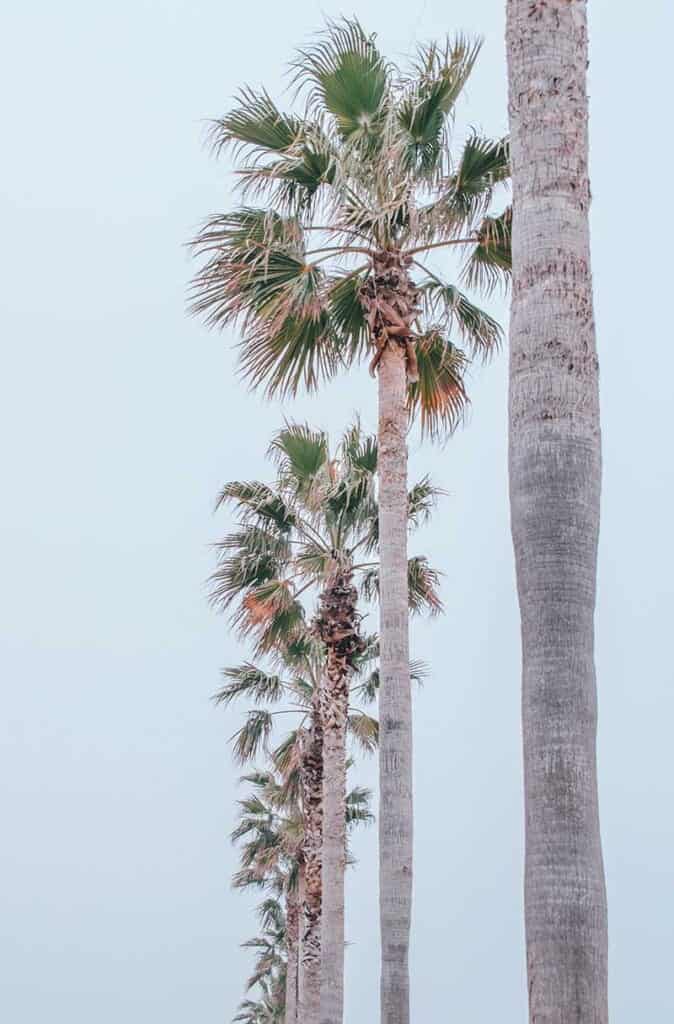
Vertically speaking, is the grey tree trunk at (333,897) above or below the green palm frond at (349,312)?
below

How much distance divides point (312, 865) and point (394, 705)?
36.5 feet

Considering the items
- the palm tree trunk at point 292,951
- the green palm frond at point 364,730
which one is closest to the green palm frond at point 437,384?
the green palm frond at point 364,730

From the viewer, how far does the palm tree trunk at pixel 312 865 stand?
24.6m

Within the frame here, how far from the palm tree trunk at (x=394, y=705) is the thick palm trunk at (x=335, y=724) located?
154 inches

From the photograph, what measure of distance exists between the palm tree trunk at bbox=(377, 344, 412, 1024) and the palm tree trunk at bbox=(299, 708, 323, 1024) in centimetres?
959

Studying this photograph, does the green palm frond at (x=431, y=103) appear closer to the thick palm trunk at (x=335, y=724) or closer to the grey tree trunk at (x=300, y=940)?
the thick palm trunk at (x=335, y=724)

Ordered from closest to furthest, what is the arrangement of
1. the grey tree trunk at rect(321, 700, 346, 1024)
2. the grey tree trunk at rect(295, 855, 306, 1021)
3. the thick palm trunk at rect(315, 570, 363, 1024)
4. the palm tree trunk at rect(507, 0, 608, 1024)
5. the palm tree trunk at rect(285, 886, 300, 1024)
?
the palm tree trunk at rect(507, 0, 608, 1024)
the grey tree trunk at rect(321, 700, 346, 1024)
the thick palm trunk at rect(315, 570, 363, 1024)
the grey tree trunk at rect(295, 855, 306, 1021)
the palm tree trunk at rect(285, 886, 300, 1024)

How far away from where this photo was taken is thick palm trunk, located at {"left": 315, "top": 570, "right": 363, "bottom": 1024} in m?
18.0

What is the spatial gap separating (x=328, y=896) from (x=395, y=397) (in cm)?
610

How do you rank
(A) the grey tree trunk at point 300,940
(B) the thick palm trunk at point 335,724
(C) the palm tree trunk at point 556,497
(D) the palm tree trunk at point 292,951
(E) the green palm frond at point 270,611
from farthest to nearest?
(D) the palm tree trunk at point 292,951, (A) the grey tree trunk at point 300,940, (E) the green palm frond at point 270,611, (B) the thick palm trunk at point 335,724, (C) the palm tree trunk at point 556,497

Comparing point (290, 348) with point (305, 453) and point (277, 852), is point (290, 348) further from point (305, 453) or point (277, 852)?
point (277, 852)

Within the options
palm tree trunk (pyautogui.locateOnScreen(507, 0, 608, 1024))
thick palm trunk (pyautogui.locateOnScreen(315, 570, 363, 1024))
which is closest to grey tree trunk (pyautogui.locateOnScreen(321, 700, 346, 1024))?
thick palm trunk (pyautogui.locateOnScreen(315, 570, 363, 1024))

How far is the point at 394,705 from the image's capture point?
14.6 meters

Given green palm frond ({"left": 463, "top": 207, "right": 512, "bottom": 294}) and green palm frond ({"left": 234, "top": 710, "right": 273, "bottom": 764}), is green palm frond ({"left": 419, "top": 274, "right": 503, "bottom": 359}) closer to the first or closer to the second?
green palm frond ({"left": 463, "top": 207, "right": 512, "bottom": 294})
